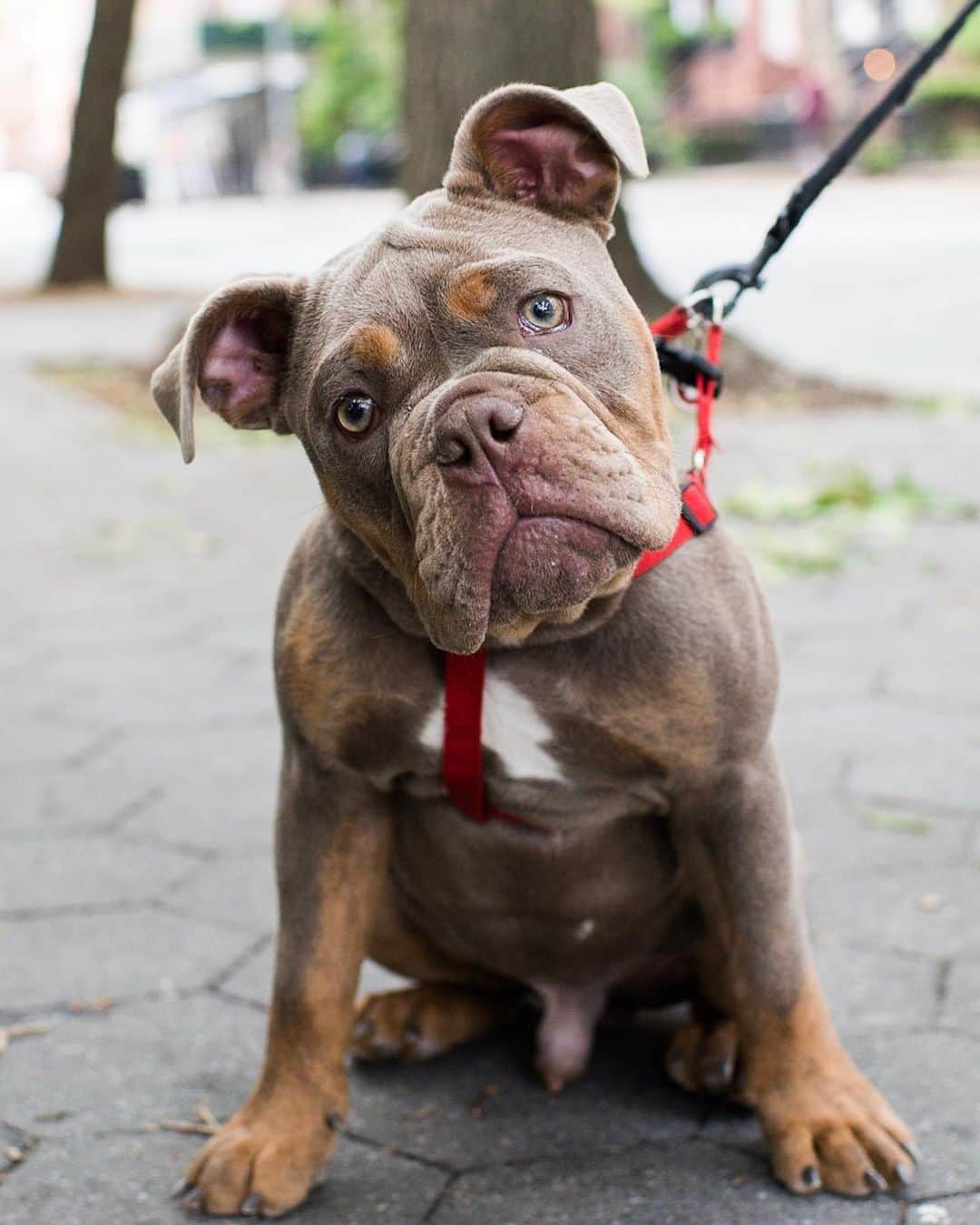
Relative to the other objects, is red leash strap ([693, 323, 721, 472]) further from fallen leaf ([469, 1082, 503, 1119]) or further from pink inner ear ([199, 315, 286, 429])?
fallen leaf ([469, 1082, 503, 1119])

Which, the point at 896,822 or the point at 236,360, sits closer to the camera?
the point at 236,360

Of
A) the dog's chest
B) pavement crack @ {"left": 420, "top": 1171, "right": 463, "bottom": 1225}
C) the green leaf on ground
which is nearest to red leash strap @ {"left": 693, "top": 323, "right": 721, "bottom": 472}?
the dog's chest

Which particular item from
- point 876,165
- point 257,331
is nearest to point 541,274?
point 257,331

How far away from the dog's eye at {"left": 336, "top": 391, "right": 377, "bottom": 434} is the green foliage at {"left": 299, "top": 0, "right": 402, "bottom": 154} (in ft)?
144

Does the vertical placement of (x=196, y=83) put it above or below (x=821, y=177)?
below

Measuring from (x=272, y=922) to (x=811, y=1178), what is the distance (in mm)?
1514

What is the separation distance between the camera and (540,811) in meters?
2.75

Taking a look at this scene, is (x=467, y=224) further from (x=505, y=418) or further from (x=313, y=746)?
(x=313, y=746)

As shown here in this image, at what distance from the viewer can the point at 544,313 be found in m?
2.43

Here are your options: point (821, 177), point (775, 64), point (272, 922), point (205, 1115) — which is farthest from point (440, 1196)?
point (775, 64)

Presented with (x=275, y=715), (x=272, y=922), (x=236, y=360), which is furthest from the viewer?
(x=275, y=715)

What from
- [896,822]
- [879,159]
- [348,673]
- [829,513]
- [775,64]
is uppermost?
[348,673]

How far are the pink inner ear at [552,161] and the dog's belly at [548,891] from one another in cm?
104

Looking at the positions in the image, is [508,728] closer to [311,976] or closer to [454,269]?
[311,976]
